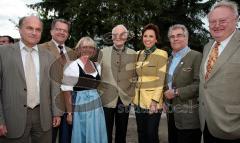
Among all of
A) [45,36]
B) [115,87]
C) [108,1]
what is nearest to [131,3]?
[108,1]

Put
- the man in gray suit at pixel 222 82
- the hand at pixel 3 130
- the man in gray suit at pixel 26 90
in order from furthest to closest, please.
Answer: the man in gray suit at pixel 26 90
the hand at pixel 3 130
the man in gray suit at pixel 222 82

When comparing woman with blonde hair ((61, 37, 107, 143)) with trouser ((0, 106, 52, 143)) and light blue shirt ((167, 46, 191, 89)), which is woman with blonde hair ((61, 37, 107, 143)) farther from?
light blue shirt ((167, 46, 191, 89))

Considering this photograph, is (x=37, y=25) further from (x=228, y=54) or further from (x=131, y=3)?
(x=131, y=3)

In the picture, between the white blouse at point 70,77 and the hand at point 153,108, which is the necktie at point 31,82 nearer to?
the white blouse at point 70,77

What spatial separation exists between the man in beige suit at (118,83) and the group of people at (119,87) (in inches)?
0.6

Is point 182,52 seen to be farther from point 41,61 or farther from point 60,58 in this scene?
point 41,61

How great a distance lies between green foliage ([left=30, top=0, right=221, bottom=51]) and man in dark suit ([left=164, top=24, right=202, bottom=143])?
51.3ft

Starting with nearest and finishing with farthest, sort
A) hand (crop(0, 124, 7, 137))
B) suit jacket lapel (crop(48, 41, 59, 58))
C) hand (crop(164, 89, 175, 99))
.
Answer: hand (crop(0, 124, 7, 137)) → hand (crop(164, 89, 175, 99)) → suit jacket lapel (crop(48, 41, 59, 58))

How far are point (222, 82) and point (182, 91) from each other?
101cm

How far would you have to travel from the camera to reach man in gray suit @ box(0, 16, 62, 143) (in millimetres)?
3865

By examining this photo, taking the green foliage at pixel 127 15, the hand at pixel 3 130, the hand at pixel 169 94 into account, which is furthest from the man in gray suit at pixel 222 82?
the green foliage at pixel 127 15

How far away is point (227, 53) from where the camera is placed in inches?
140

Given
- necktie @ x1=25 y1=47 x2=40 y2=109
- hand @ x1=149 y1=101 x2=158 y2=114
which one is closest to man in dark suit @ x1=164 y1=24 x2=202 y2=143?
hand @ x1=149 y1=101 x2=158 y2=114

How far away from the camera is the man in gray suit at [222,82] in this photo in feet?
11.3
